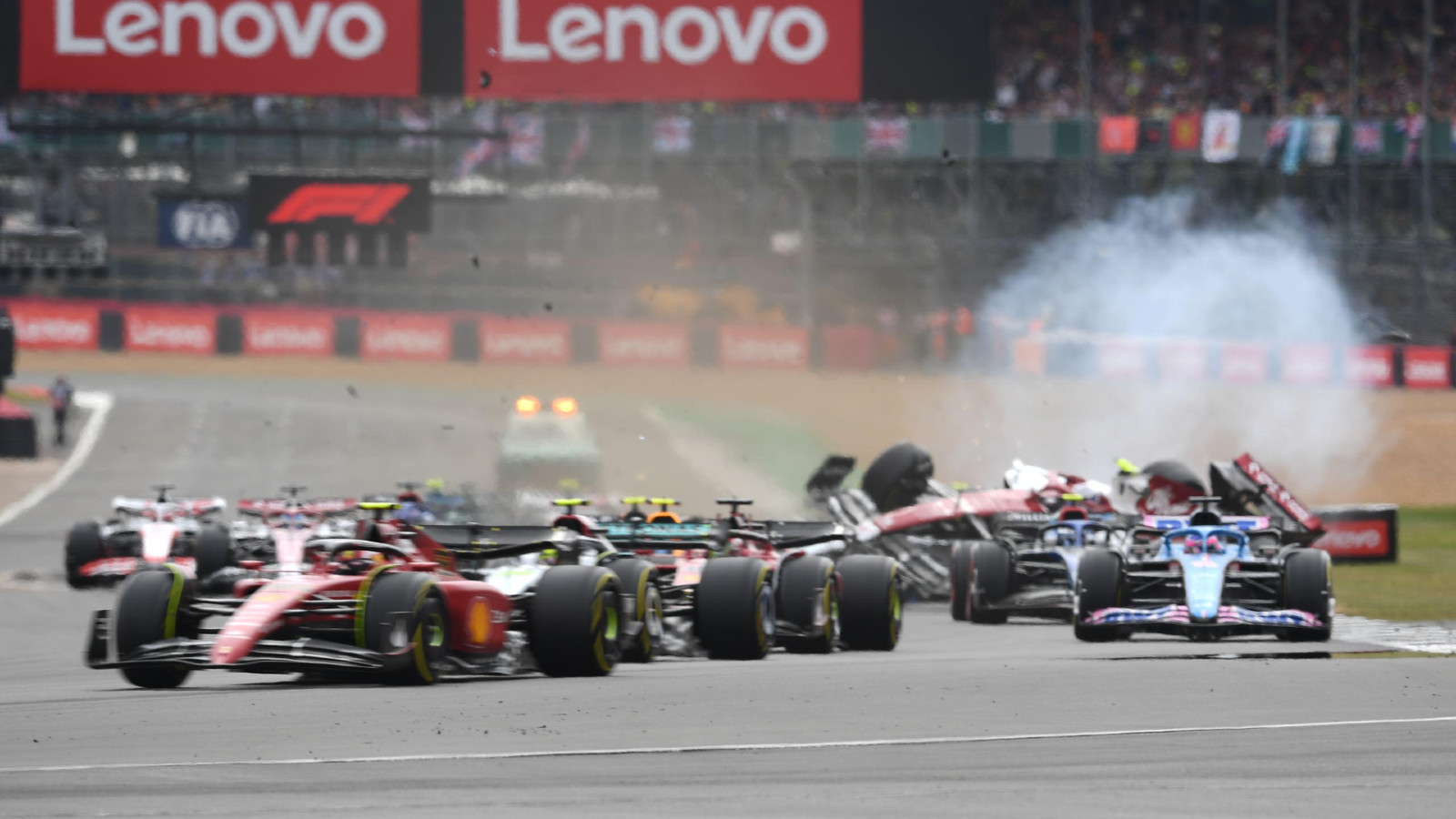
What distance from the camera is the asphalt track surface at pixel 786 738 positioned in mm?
7969

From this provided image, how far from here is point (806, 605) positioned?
15.3 metres

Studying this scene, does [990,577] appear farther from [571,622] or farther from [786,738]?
[786,738]

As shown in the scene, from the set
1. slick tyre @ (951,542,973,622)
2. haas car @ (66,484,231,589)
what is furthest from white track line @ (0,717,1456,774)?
haas car @ (66,484,231,589)

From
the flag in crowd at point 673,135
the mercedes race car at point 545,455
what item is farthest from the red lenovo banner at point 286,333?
the mercedes race car at point 545,455

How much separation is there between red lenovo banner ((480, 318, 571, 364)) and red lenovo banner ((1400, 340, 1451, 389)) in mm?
19652

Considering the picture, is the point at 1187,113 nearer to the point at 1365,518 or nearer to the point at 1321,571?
the point at 1365,518

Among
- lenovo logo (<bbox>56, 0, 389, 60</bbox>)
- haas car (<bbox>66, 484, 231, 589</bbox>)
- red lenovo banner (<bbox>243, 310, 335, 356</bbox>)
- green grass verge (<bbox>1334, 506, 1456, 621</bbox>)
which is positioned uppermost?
lenovo logo (<bbox>56, 0, 389, 60</bbox>)

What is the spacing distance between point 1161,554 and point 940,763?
828cm

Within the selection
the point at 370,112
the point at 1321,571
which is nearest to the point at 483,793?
the point at 1321,571

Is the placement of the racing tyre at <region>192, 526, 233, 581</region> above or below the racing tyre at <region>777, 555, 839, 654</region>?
below

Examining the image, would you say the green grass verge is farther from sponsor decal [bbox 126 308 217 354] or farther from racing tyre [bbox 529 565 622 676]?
sponsor decal [bbox 126 308 217 354]

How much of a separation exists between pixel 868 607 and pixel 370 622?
520 centimetres

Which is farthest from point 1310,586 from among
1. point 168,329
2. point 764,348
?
point 168,329

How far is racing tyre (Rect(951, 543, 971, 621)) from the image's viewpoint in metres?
19.9
